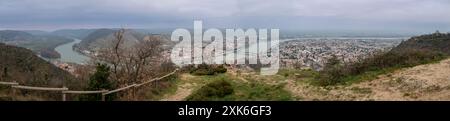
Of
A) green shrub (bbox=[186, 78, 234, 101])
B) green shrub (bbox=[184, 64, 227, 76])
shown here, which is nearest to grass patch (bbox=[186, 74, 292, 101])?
green shrub (bbox=[186, 78, 234, 101])

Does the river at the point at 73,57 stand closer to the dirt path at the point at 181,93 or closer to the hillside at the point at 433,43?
the dirt path at the point at 181,93

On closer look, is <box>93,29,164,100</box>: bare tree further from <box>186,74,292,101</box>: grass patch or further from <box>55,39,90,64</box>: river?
<box>186,74,292,101</box>: grass patch

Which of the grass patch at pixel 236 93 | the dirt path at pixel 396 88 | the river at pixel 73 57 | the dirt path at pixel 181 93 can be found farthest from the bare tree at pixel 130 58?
the dirt path at pixel 396 88

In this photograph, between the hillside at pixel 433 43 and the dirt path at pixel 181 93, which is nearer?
the dirt path at pixel 181 93

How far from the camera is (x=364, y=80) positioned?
1764 cm

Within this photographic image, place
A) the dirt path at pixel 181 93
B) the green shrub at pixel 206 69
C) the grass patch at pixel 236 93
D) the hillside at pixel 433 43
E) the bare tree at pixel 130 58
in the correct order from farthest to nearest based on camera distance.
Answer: the hillside at pixel 433 43 → the green shrub at pixel 206 69 → the bare tree at pixel 130 58 → the dirt path at pixel 181 93 → the grass patch at pixel 236 93

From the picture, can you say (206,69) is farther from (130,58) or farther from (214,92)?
(214,92)

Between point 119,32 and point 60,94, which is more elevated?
point 119,32

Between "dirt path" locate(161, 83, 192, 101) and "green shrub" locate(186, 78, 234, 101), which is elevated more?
"green shrub" locate(186, 78, 234, 101)

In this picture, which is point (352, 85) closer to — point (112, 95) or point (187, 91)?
point (187, 91)

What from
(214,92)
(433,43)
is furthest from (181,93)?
(433,43)

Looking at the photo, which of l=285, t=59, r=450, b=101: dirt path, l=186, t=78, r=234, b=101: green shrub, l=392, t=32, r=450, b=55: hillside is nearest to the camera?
l=285, t=59, r=450, b=101: dirt path

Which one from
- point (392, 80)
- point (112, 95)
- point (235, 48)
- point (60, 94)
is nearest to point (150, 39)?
point (112, 95)

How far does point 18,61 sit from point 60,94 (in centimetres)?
2890
